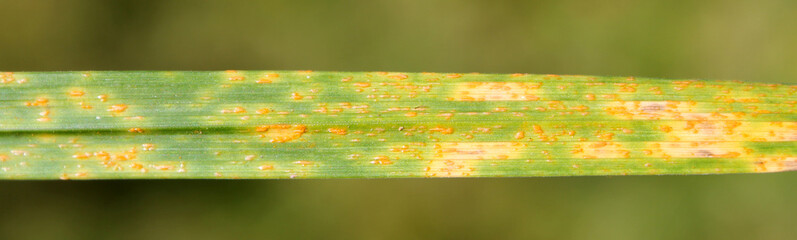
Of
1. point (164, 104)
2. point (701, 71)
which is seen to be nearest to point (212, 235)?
point (164, 104)

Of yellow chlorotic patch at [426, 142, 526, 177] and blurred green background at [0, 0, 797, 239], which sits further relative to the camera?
blurred green background at [0, 0, 797, 239]

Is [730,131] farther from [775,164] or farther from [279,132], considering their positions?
[279,132]

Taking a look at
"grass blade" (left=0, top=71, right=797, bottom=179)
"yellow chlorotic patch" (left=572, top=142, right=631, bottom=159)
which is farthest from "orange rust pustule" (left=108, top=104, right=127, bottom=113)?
"yellow chlorotic patch" (left=572, top=142, right=631, bottom=159)

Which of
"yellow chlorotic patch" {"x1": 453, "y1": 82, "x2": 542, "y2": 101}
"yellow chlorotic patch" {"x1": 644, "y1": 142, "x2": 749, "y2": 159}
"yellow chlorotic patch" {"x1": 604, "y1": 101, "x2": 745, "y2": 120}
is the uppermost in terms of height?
"yellow chlorotic patch" {"x1": 453, "y1": 82, "x2": 542, "y2": 101}

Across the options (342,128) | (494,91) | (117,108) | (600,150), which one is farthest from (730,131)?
(117,108)

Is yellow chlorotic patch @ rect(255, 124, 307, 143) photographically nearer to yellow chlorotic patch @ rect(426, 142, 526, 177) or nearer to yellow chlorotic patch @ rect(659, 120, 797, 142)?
yellow chlorotic patch @ rect(426, 142, 526, 177)

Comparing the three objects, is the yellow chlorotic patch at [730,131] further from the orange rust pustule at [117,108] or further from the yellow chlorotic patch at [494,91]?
the orange rust pustule at [117,108]

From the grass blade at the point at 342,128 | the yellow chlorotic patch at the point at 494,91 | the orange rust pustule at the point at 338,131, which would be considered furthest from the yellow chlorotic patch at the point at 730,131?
the orange rust pustule at the point at 338,131
